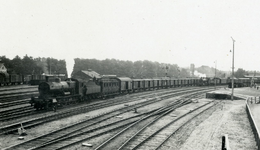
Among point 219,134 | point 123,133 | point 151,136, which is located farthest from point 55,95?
point 219,134

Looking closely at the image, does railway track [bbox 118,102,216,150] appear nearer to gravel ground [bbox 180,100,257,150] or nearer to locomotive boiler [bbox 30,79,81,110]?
gravel ground [bbox 180,100,257,150]

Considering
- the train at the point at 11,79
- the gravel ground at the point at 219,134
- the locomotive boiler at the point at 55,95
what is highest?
the train at the point at 11,79

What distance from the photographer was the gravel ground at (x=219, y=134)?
33.9 ft

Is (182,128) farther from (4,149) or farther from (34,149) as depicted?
(4,149)

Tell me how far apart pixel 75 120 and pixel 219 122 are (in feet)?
34.0

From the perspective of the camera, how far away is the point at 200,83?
58781 mm

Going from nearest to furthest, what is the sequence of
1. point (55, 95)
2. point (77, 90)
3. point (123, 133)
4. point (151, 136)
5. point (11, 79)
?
1. point (151, 136)
2. point (123, 133)
3. point (55, 95)
4. point (77, 90)
5. point (11, 79)

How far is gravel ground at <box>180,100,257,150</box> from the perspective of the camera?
10344mm

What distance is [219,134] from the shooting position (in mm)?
12250

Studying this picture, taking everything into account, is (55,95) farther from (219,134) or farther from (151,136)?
(219,134)

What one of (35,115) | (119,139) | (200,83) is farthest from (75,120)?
(200,83)

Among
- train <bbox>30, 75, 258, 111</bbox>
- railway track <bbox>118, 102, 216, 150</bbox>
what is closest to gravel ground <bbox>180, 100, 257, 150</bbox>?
railway track <bbox>118, 102, 216, 150</bbox>

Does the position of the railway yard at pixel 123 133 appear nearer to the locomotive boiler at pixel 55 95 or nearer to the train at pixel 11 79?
the locomotive boiler at pixel 55 95

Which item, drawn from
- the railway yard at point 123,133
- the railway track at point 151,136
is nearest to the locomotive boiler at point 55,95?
the railway yard at point 123,133
